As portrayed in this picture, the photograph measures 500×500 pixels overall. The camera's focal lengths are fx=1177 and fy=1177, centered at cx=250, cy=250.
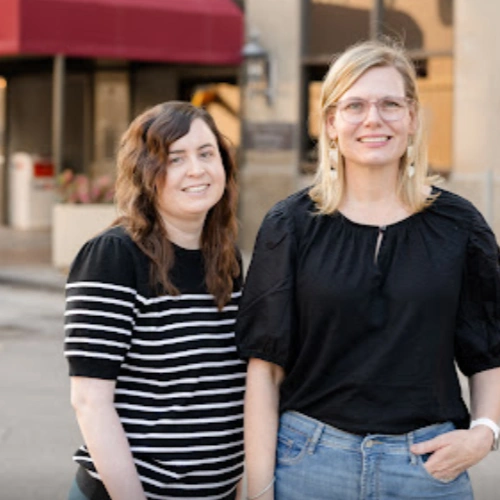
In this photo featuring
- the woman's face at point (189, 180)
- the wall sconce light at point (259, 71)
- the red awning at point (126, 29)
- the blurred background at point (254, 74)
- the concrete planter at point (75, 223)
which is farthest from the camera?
the wall sconce light at point (259, 71)

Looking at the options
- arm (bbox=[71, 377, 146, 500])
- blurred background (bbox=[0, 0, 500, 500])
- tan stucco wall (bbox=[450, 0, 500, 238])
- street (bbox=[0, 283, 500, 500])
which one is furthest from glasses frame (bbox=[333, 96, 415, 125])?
tan stucco wall (bbox=[450, 0, 500, 238])

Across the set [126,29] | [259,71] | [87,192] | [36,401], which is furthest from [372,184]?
[259,71]

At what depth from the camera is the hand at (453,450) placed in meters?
2.60

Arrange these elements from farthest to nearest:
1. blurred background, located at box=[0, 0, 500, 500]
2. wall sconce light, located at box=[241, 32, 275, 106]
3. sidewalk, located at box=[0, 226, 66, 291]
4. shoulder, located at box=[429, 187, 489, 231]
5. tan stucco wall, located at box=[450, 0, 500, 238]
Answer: wall sconce light, located at box=[241, 32, 275, 106] → blurred background, located at box=[0, 0, 500, 500] → tan stucco wall, located at box=[450, 0, 500, 238] → sidewalk, located at box=[0, 226, 66, 291] → shoulder, located at box=[429, 187, 489, 231]

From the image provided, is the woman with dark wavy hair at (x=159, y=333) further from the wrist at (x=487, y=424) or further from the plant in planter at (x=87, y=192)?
the plant in planter at (x=87, y=192)

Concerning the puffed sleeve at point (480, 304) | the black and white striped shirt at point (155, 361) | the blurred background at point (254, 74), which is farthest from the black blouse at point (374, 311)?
the blurred background at point (254, 74)

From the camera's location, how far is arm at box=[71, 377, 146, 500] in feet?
8.75

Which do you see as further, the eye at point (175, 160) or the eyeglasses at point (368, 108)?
the eye at point (175, 160)

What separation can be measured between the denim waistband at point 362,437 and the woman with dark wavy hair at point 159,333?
0.78ft

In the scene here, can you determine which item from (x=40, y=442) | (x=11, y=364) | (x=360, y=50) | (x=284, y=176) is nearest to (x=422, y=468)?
(x=360, y=50)

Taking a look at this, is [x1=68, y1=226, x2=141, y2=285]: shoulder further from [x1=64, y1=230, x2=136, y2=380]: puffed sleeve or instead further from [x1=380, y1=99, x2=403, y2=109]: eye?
[x1=380, y1=99, x2=403, y2=109]: eye

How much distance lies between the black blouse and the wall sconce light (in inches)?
548

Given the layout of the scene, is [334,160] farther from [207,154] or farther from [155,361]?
[155,361]

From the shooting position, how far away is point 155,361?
272 cm
